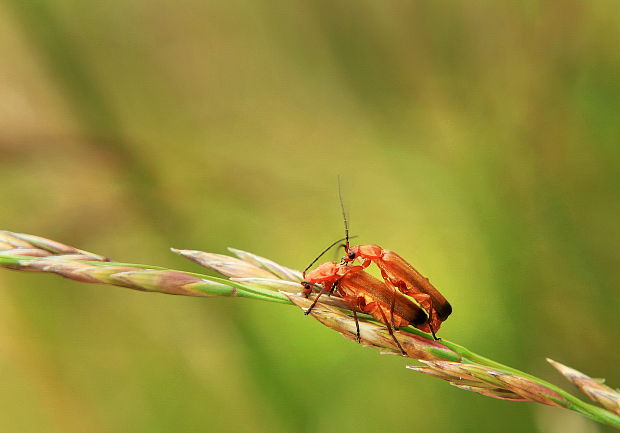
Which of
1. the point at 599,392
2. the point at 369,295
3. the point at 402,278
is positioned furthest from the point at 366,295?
the point at 599,392

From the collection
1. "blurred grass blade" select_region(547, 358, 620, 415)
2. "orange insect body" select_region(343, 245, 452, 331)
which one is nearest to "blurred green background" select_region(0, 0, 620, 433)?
"orange insect body" select_region(343, 245, 452, 331)

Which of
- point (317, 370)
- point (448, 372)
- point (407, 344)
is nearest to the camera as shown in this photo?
point (448, 372)

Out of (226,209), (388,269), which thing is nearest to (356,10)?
(226,209)

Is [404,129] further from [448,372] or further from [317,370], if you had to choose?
[448,372]

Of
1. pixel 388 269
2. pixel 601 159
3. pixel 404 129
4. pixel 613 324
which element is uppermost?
pixel 404 129

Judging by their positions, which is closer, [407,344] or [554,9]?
[407,344]

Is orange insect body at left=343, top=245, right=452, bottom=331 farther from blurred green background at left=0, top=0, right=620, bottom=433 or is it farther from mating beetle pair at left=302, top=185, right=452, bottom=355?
blurred green background at left=0, top=0, right=620, bottom=433

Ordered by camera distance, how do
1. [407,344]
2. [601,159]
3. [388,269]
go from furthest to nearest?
[601,159] < [388,269] < [407,344]
